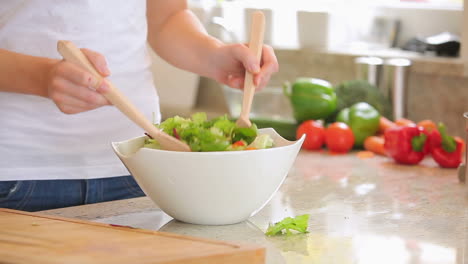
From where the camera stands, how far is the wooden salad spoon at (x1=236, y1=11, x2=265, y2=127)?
133 cm

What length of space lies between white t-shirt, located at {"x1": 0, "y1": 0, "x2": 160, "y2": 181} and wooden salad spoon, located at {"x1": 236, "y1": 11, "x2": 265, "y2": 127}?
217mm

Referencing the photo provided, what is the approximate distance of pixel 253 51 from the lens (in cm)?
141

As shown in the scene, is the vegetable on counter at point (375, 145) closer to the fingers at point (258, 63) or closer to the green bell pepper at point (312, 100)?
the green bell pepper at point (312, 100)

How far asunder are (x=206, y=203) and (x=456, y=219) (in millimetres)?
458

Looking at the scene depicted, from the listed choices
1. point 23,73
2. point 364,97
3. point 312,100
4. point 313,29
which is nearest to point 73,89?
point 23,73

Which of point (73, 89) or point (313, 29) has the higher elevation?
point (73, 89)

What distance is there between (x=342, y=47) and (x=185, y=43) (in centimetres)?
160

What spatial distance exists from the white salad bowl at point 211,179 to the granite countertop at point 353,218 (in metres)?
0.03

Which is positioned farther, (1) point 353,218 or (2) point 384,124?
(2) point 384,124

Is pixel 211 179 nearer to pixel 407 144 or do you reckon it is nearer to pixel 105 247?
pixel 105 247

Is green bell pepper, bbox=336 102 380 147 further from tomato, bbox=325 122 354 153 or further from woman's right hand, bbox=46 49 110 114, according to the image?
woman's right hand, bbox=46 49 110 114

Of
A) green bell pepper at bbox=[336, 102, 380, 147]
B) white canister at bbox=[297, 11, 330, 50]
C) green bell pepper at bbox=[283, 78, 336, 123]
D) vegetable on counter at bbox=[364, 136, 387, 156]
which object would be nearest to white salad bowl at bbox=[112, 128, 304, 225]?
Answer: vegetable on counter at bbox=[364, 136, 387, 156]

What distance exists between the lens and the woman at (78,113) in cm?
151

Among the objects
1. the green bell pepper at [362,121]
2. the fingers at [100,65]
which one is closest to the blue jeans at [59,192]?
the fingers at [100,65]
